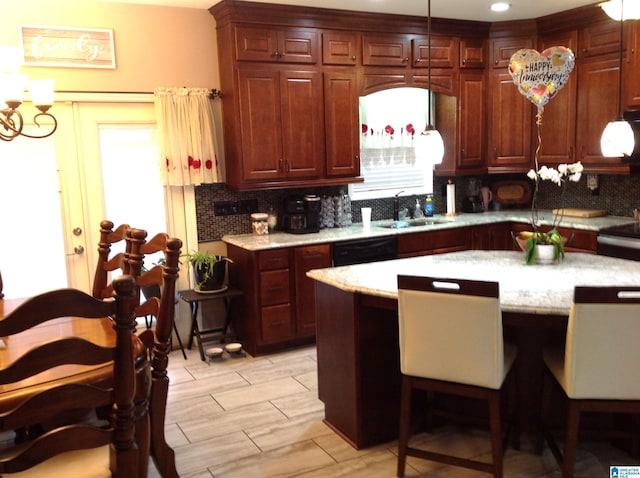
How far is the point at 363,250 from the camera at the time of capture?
4.78m

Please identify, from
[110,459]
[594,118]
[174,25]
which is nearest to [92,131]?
[174,25]

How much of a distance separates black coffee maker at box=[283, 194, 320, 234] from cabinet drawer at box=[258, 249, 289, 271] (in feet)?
1.38

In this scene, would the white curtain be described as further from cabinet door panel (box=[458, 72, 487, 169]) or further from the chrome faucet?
cabinet door panel (box=[458, 72, 487, 169])

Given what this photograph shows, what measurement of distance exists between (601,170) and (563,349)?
2.78m

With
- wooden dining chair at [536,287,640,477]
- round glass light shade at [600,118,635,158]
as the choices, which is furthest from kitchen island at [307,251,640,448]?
round glass light shade at [600,118,635,158]

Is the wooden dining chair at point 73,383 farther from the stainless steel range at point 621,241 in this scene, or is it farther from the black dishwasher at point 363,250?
the stainless steel range at point 621,241

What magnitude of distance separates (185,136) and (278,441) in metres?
2.44

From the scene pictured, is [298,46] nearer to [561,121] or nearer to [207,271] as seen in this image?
[207,271]

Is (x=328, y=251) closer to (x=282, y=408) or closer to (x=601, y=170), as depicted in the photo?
(x=282, y=408)

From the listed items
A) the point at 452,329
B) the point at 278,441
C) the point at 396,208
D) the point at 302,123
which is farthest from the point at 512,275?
the point at 396,208

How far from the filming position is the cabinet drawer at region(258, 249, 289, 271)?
4426mm

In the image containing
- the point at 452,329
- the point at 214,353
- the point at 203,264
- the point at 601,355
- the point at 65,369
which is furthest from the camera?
the point at 203,264

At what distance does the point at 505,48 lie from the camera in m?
5.52

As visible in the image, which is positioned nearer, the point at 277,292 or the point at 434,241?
the point at 277,292
